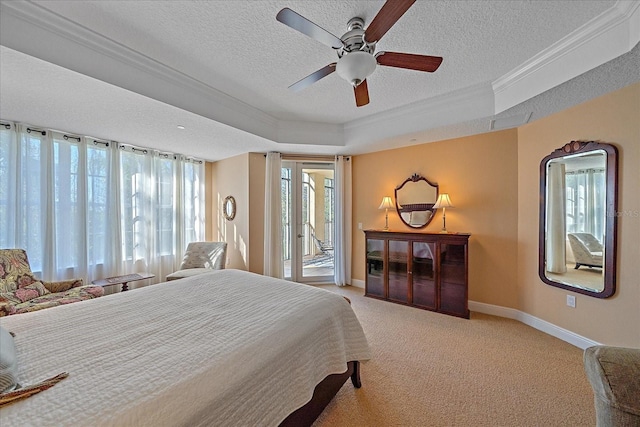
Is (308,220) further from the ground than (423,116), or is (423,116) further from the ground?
(423,116)

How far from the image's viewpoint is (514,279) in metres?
3.29

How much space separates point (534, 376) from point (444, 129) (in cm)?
272

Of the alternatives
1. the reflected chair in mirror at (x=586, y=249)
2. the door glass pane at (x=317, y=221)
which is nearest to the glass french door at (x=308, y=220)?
the door glass pane at (x=317, y=221)

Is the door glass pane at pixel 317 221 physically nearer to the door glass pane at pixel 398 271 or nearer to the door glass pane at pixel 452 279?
the door glass pane at pixel 398 271

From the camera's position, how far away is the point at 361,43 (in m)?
1.80

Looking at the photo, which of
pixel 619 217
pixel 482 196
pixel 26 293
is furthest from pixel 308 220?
pixel 619 217

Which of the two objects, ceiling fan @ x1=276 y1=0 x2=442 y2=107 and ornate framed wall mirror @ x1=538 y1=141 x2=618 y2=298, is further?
ornate framed wall mirror @ x1=538 y1=141 x2=618 y2=298

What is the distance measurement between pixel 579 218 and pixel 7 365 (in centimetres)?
425

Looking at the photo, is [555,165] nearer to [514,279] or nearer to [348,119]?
[514,279]

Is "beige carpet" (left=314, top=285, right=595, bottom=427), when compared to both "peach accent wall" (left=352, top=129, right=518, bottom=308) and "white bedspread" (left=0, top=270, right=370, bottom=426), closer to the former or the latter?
"white bedspread" (left=0, top=270, right=370, bottom=426)

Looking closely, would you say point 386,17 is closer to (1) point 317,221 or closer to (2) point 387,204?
(2) point 387,204

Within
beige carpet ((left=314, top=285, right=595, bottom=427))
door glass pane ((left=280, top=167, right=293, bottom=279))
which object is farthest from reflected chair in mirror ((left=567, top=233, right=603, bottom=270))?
door glass pane ((left=280, top=167, right=293, bottom=279))

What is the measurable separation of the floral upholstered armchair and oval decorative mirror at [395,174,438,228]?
4.11 m

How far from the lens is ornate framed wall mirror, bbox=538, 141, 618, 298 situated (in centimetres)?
237
